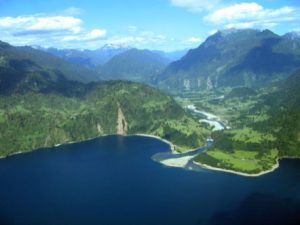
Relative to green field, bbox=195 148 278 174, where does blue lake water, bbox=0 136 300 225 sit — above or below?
below

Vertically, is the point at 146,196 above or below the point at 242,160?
below

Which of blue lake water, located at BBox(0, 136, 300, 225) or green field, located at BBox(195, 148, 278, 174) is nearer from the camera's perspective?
blue lake water, located at BBox(0, 136, 300, 225)

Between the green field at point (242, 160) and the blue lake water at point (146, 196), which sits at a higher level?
the green field at point (242, 160)

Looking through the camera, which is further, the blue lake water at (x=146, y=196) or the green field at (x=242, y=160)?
the green field at (x=242, y=160)

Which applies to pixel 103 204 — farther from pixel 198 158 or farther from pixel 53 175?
pixel 198 158

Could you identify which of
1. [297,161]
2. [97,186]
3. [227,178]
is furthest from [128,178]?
[297,161]

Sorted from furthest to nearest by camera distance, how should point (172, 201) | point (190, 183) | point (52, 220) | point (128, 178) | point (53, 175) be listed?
point (53, 175), point (128, 178), point (190, 183), point (172, 201), point (52, 220)

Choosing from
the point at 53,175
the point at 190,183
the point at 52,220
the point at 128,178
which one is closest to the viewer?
the point at 52,220

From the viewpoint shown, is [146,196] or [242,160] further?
[242,160]
